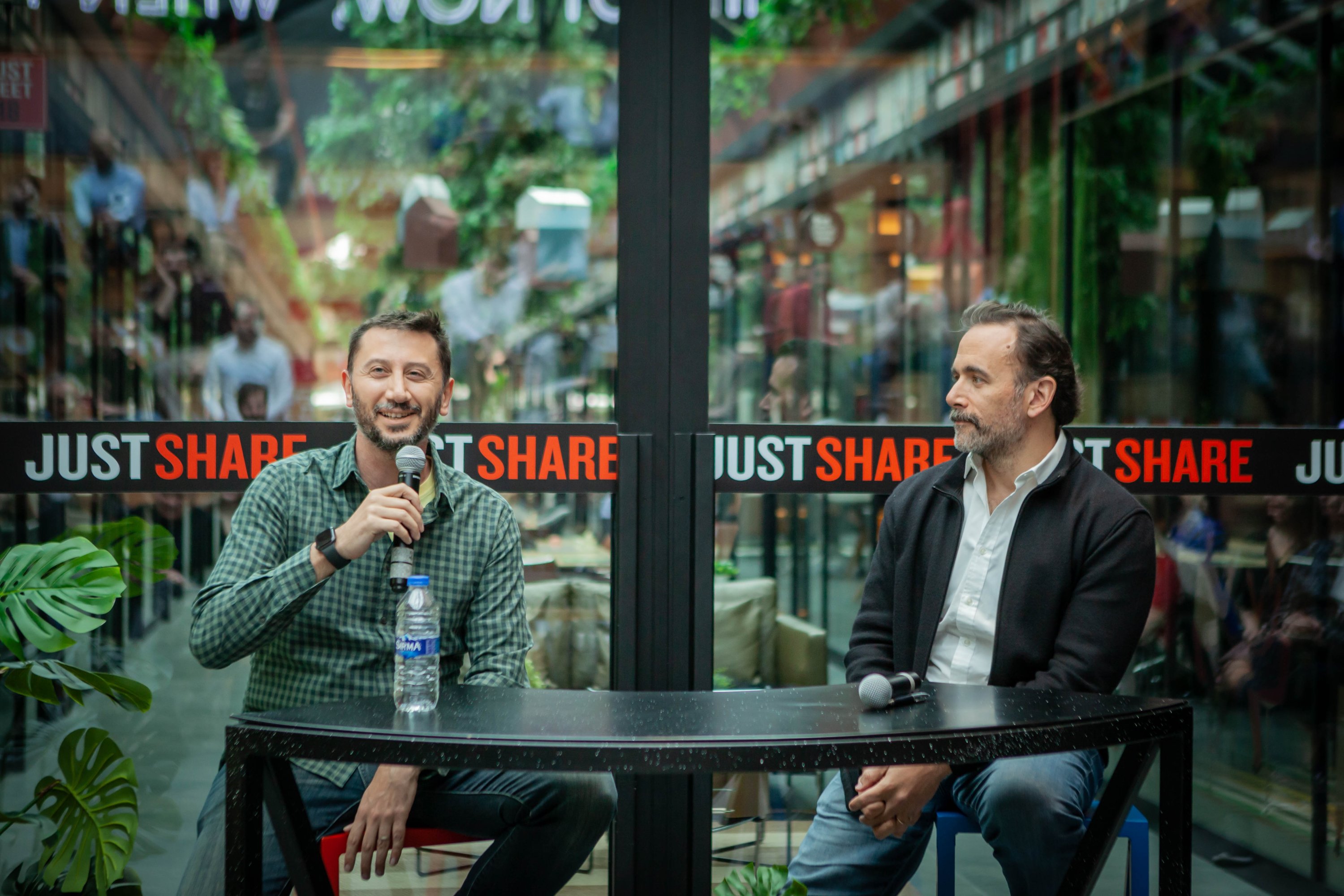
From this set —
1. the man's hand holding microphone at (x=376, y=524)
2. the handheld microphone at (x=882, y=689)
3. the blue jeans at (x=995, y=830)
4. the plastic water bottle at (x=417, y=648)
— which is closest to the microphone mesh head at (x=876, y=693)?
the handheld microphone at (x=882, y=689)

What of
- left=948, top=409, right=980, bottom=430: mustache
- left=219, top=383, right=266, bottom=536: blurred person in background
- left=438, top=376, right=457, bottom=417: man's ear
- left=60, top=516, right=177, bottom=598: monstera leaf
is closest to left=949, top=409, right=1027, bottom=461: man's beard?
left=948, top=409, right=980, bottom=430: mustache

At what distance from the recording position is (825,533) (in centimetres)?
304

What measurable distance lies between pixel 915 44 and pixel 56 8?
7.73 feet

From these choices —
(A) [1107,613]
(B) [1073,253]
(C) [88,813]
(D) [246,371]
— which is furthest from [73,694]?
(B) [1073,253]

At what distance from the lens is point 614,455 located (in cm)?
273

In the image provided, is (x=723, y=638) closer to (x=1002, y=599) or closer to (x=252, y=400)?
(x=1002, y=599)

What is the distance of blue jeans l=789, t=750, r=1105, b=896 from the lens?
195cm

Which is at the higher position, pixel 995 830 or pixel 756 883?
pixel 995 830

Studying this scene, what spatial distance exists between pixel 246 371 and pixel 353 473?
3.57ft

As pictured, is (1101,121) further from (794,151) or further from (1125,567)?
(1125,567)

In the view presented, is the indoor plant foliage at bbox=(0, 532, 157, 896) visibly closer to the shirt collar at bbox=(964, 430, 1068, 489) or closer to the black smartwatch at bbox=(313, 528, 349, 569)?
the black smartwatch at bbox=(313, 528, 349, 569)

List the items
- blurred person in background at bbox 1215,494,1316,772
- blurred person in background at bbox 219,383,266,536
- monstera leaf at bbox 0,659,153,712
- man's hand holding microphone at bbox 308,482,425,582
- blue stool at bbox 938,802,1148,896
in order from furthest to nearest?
blurred person in background at bbox 1215,494,1316,772, blurred person in background at bbox 219,383,266,536, monstera leaf at bbox 0,659,153,712, blue stool at bbox 938,802,1148,896, man's hand holding microphone at bbox 308,482,425,582

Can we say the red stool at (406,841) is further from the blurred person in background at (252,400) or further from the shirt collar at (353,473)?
the blurred person in background at (252,400)

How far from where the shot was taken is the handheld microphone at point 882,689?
169cm
